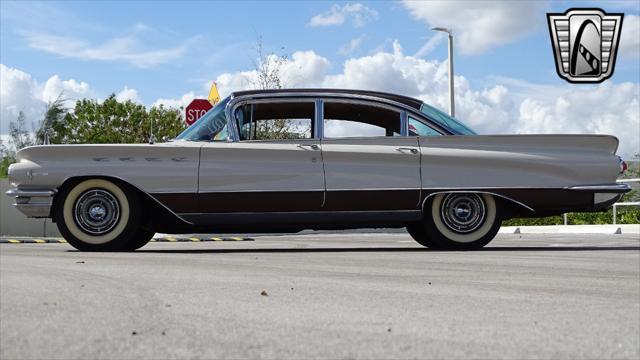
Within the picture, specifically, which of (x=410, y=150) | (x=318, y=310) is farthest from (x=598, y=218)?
(x=318, y=310)

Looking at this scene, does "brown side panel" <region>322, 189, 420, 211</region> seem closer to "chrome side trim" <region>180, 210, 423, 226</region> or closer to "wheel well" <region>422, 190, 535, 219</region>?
"chrome side trim" <region>180, 210, 423, 226</region>

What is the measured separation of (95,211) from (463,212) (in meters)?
3.67

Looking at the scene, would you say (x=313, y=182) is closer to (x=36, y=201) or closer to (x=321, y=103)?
(x=321, y=103)

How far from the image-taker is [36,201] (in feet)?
28.0

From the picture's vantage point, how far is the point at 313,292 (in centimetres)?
500

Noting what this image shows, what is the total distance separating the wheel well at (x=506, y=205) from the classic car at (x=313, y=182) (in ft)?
0.06

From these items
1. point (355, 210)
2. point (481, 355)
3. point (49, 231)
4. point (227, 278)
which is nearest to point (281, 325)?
point (481, 355)

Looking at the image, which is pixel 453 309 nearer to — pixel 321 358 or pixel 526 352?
pixel 526 352

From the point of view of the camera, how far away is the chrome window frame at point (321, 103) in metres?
8.80

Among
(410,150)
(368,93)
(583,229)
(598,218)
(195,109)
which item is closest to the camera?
(410,150)

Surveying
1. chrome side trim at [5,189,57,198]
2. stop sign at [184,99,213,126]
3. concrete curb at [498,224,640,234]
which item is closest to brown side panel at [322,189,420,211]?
chrome side trim at [5,189,57,198]

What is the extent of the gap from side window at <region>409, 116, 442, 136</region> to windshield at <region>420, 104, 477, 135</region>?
0.11 metres

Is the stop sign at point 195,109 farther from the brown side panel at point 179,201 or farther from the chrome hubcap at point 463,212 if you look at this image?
the chrome hubcap at point 463,212

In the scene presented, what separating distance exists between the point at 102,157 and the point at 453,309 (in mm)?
5062
